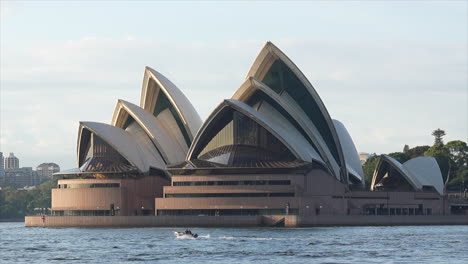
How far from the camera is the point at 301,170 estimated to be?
139 meters

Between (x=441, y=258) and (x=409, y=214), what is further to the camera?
(x=409, y=214)

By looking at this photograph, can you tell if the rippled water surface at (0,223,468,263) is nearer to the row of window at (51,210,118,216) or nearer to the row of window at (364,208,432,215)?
the row of window at (51,210,118,216)

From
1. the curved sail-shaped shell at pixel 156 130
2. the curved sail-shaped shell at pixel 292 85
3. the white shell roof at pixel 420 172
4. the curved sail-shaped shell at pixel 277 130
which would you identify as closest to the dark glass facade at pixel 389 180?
the white shell roof at pixel 420 172

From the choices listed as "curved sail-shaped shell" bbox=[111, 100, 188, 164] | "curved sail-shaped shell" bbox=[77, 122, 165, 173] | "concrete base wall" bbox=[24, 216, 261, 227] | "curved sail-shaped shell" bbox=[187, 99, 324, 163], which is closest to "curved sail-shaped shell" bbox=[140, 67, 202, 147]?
"curved sail-shaped shell" bbox=[111, 100, 188, 164]

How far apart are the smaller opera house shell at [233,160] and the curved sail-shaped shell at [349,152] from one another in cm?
19

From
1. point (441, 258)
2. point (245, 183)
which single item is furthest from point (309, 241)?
point (245, 183)

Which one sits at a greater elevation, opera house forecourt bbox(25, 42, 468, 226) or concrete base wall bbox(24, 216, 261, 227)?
opera house forecourt bbox(25, 42, 468, 226)

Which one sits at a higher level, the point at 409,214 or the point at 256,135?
the point at 256,135

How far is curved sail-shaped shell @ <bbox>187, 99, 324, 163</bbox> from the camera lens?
5399 inches

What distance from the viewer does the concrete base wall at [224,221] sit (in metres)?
134

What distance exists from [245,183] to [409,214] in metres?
27.3

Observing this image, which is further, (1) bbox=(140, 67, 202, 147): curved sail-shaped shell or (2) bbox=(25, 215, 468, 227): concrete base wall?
(1) bbox=(140, 67, 202, 147): curved sail-shaped shell

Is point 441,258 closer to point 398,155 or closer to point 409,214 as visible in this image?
point 409,214

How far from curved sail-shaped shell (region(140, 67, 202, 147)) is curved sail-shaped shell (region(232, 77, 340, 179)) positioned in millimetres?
7689
